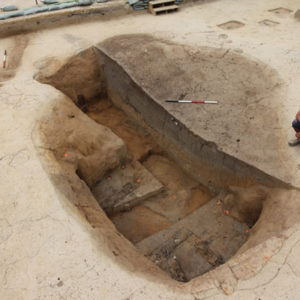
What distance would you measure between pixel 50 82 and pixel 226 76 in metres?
3.60

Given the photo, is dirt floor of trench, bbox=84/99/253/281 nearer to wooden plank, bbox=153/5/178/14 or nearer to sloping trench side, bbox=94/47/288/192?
sloping trench side, bbox=94/47/288/192

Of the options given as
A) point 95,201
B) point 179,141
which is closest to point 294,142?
point 179,141

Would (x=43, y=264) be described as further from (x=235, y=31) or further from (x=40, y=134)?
(x=235, y=31)

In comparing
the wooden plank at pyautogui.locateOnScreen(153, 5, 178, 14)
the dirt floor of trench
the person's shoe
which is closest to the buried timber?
the dirt floor of trench

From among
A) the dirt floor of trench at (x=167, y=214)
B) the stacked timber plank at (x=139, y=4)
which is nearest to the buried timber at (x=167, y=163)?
the dirt floor of trench at (x=167, y=214)

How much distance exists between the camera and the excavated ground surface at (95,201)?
8.25 ft

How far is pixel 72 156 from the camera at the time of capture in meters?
4.29

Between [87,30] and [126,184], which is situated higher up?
[87,30]

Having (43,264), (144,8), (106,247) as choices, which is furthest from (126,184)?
(144,8)

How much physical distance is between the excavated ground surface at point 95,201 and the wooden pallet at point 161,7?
6.29 ft

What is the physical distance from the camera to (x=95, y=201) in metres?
3.90

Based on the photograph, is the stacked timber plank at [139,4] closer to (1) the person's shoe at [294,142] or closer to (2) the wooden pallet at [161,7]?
(2) the wooden pallet at [161,7]

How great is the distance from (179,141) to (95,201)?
5.66ft

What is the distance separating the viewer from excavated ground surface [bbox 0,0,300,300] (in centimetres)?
252
